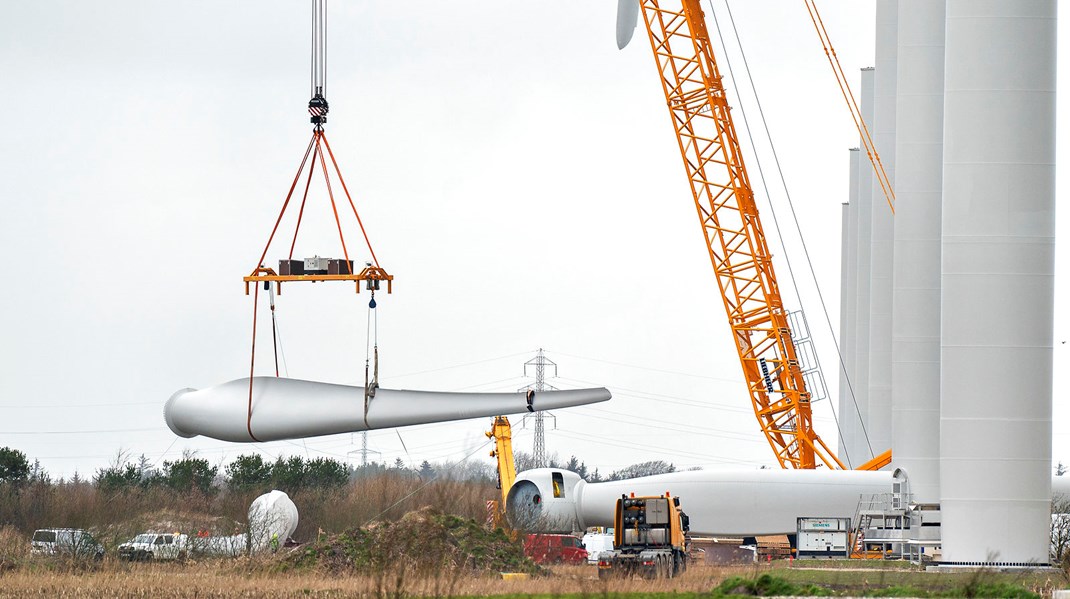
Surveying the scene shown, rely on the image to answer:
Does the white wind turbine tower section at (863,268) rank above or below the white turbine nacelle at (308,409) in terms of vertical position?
above

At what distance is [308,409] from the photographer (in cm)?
2708

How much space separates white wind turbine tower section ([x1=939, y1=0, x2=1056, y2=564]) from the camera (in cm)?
4153

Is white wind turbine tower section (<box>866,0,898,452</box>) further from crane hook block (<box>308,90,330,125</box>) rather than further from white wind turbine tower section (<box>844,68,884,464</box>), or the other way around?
crane hook block (<box>308,90,330,125</box>)

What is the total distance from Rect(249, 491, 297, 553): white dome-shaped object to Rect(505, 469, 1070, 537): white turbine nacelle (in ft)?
27.3

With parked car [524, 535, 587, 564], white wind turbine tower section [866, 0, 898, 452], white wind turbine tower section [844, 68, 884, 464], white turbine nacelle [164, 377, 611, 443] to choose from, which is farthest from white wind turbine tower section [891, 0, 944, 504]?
white turbine nacelle [164, 377, 611, 443]

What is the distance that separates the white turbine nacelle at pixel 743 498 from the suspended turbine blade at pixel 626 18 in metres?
18.5

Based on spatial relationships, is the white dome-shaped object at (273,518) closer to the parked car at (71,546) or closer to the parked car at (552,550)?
the parked car at (71,546)

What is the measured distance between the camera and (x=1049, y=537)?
43.0m

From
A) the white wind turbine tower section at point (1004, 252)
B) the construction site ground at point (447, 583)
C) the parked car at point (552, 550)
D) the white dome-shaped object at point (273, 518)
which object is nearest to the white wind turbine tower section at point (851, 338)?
the parked car at point (552, 550)

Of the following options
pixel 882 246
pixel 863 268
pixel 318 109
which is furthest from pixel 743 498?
pixel 318 109

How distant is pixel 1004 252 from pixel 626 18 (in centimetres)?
2822

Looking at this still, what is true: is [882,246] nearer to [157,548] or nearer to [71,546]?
[157,548]

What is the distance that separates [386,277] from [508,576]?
15941 millimetres

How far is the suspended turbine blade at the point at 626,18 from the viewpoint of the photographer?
218 feet
